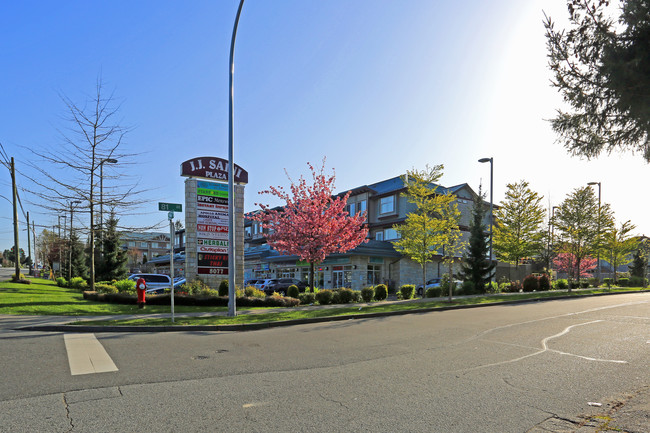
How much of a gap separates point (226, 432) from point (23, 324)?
33.8 ft

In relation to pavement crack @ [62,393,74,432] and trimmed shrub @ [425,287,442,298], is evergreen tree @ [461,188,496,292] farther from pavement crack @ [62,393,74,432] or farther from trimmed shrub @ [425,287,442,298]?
pavement crack @ [62,393,74,432]

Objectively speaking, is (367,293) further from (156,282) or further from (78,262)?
(78,262)

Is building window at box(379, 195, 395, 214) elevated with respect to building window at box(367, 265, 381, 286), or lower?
elevated

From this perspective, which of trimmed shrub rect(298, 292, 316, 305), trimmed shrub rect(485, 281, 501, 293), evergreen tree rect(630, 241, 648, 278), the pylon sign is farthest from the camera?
evergreen tree rect(630, 241, 648, 278)

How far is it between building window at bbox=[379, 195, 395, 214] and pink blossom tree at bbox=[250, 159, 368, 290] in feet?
58.5

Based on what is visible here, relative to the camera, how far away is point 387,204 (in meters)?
44.4

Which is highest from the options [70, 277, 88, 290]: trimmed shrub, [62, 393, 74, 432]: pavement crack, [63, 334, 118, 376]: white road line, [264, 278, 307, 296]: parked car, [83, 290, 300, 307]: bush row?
[62, 393, 74, 432]: pavement crack

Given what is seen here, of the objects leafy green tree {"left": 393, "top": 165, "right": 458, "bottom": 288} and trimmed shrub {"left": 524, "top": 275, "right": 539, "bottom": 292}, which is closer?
leafy green tree {"left": 393, "top": 165, "right": 458, "bottom": 288}

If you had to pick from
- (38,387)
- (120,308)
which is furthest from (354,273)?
(38,387)

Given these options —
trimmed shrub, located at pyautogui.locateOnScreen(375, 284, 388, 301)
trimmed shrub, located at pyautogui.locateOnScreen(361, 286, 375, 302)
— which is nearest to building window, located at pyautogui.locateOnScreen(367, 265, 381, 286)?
trimmed shrub, located at pyautogui.locateOnScreen(375, 284, 388, 301)

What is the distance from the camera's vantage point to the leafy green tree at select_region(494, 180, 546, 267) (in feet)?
108

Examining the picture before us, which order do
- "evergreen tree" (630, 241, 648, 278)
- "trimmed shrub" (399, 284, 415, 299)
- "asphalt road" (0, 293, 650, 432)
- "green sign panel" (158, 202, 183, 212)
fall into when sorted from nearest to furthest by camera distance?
"asphalt road" (0, 293, 650, 432)
"green sign panel" (158, 202, 183, 212)
"trimmed shrub" (399, 284, 415, 299)
"evergreen tree" (630, 241, 648, 278)

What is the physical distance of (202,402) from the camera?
15.7ft

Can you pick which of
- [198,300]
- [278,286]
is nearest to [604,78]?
[198,300]
